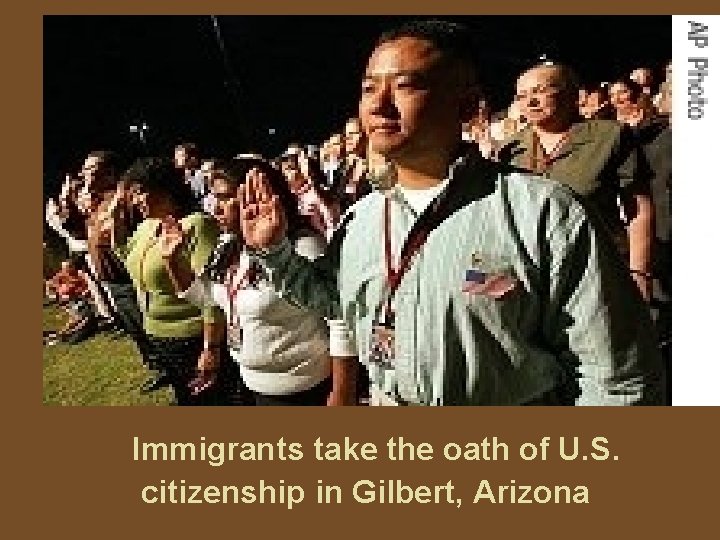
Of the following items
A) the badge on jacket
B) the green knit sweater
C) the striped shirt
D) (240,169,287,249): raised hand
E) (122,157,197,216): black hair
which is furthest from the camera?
(122,157,197,216): black hair

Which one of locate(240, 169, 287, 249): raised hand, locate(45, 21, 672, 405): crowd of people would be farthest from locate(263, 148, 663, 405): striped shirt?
locate(240, 169, 287, 249): raised hand

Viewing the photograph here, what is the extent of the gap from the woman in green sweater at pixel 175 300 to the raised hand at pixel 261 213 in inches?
29.1

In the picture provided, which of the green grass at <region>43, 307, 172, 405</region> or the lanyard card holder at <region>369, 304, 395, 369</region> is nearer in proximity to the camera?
the lanyard card holder at <region>369, 304, 395, 369</region>

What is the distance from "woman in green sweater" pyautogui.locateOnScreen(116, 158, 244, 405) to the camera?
13.4ft

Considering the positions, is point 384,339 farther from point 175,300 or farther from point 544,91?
point 175,300

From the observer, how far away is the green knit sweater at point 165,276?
4023 millimetres

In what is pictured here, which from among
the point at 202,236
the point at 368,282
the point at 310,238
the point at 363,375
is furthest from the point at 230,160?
the point at 368,282

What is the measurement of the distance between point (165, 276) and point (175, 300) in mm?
115

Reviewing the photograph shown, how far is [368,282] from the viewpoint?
2.69m

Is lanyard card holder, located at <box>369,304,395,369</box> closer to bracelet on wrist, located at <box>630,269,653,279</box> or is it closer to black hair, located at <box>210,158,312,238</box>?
black hair, located at <box>210,158,312,238</box>

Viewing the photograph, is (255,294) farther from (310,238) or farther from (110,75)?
(110,75)

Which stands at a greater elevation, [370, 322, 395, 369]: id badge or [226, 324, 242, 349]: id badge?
[370, 322, 395, 369]: id badge

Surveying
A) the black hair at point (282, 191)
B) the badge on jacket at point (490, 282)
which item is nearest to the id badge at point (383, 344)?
the badge on jacket at point (490, 282)

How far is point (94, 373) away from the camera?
486 centimetres
